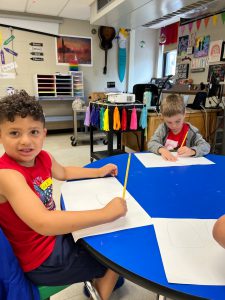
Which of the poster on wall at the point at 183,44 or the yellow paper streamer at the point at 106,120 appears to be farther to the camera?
the poster on wall at the point at 183,44

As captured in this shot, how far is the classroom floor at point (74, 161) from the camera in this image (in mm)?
1220

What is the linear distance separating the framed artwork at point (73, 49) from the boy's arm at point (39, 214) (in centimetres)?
466

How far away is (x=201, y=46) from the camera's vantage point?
3.82 metres

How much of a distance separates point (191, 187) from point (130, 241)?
0.43m

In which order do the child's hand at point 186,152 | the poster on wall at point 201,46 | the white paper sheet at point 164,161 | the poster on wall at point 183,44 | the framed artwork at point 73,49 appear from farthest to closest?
the framed artwork at point 73,49, the poster on wall at point 183,44, the poster on wall at point 201,46, the child's hand at point 186,152, the white paper sheet at point 164,161

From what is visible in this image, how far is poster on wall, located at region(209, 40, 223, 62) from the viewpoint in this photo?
3.52m

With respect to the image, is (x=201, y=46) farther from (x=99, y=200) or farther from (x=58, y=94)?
(x=99, y=200)

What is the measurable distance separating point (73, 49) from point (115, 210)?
190 inches

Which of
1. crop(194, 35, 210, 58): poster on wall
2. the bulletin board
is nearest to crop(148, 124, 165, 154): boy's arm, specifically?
crop(194, 35, 210, 58): poster on wall

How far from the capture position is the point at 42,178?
826 mm

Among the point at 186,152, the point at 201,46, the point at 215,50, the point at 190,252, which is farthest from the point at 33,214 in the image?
the point at 201,46

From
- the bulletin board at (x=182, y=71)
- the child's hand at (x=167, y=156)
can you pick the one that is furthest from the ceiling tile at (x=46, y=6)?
the child's hand at (x=167, y=156)

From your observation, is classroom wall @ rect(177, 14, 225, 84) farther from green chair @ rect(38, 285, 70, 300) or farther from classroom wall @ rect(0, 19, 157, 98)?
green chair @ rect(38, 285, 70, 300)

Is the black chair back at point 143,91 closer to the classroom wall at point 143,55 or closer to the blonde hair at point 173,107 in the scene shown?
the blonde hair at point 173,107
